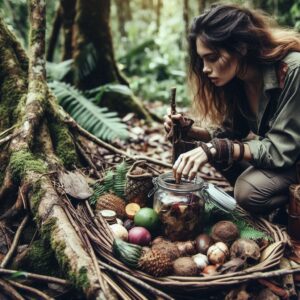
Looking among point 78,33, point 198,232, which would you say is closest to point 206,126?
point 198,232

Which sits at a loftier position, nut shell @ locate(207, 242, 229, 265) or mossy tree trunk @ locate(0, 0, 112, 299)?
mossy tree trunk @ locate(0, 0, 112, 299)

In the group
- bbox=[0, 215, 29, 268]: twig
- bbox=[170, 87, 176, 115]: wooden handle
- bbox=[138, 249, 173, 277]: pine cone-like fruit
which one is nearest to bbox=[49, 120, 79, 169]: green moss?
bbox=[0, 215, 29, 268]: twig

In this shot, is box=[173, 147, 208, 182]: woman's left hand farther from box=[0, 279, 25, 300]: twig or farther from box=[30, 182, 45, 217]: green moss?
box=[0, 279, 25, 300]: twig

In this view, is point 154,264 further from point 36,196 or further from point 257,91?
point 257,91

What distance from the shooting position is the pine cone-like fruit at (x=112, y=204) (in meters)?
2.76

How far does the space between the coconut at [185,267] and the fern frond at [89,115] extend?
7.55ft

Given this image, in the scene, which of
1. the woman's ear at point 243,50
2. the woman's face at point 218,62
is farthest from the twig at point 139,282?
the woman's ear at point 243,50

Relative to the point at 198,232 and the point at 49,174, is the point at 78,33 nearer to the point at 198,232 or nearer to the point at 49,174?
the point at 49,174

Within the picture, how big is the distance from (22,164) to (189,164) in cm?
113

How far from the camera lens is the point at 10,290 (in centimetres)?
205

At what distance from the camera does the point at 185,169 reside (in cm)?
251

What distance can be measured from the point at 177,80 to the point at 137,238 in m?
7.27

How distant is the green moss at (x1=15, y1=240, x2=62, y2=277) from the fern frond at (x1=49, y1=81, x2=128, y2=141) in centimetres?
214

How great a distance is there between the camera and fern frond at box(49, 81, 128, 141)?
4.50 m
